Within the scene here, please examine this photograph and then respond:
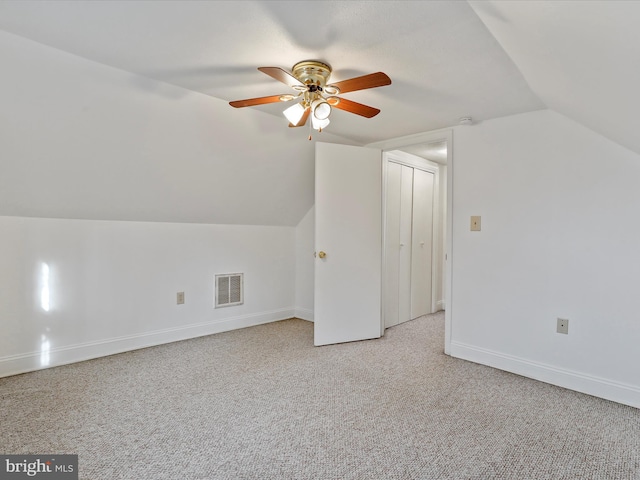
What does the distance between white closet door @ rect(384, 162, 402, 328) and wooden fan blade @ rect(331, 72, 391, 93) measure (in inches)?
80.9

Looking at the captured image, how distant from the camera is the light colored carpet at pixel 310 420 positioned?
163 centimetres

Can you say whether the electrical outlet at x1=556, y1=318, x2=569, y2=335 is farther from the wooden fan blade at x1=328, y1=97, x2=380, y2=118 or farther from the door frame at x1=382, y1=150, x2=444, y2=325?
the wooden fan blade at x1=328, y1=97, x2=380, y2=118

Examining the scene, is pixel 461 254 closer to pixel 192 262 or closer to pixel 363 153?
pixel 363 153

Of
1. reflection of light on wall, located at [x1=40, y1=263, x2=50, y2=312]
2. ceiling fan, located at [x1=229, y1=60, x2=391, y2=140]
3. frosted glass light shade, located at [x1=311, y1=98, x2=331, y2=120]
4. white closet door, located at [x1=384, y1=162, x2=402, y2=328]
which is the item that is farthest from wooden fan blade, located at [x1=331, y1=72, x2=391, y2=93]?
reflection of light on wall, located at [x1=40, y1=263, x2=50, y2=312]

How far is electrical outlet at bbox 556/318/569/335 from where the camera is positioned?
255 cm

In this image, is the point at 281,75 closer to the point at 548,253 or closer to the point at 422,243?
the point at 548,253

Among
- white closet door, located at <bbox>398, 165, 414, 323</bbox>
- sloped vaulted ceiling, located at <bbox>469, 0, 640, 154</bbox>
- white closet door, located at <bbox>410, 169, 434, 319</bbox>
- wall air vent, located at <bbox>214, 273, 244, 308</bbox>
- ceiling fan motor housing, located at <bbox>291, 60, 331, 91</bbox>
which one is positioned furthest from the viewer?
white closet door, located at <bbox>410, 169, 434, 319</bbox>

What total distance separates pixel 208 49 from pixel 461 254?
251 centimetres

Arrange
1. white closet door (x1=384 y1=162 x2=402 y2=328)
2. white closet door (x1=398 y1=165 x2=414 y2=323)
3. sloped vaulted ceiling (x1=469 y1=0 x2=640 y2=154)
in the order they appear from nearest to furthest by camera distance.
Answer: sloped vaulted ceiling (x1=469 y1=0 x2=640 y2=154)
white closet door (x1=384 y1=162 x2=402 y2=328)
white closet door (x1=398 y1=165 x2=414 y2=323)

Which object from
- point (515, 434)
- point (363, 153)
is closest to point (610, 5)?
point (515, 434)

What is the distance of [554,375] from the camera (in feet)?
8.45

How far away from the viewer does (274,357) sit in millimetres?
2990

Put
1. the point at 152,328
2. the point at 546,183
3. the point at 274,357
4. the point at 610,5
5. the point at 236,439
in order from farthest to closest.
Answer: the point at 152,328 < the point at 274,357 < the point at 546,183 < the point at 236,439 < the point at 610,5

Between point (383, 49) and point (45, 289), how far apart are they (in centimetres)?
296
